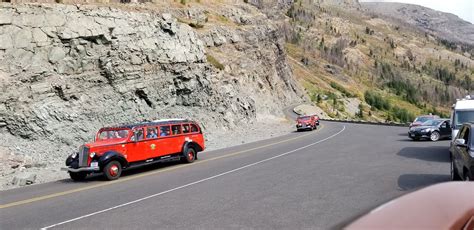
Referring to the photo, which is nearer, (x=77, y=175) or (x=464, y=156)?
(x=464, y=156)

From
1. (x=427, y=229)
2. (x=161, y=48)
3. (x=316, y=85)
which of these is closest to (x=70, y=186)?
(x=427, y=229)

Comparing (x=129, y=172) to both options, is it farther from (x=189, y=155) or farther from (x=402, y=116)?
(x=402, y=116)

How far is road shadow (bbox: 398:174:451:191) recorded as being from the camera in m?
11.2

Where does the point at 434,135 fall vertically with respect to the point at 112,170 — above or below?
above

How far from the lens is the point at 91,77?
29.1m

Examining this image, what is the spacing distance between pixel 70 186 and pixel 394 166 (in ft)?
35.7

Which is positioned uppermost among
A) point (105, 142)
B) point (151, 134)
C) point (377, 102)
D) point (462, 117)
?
point (462, 117)

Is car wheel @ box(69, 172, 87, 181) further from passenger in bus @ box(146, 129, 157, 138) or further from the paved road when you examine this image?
passenger in bus @ box(146, 129, 157, 138)

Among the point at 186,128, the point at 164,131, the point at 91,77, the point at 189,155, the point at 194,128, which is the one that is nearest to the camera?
the point at 164,131

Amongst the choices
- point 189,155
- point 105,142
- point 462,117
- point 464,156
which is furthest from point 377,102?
point 464,156

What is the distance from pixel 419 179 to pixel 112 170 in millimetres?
9880

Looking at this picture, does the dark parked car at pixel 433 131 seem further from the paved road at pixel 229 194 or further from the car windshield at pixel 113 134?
the car windshield at pixel 113 134

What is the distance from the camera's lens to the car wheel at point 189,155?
1848 centimetres

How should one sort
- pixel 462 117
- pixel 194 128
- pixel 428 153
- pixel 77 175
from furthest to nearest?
pixel 194 128 → pixel 428 153 → pixel 462 117 → pixel 77 175
